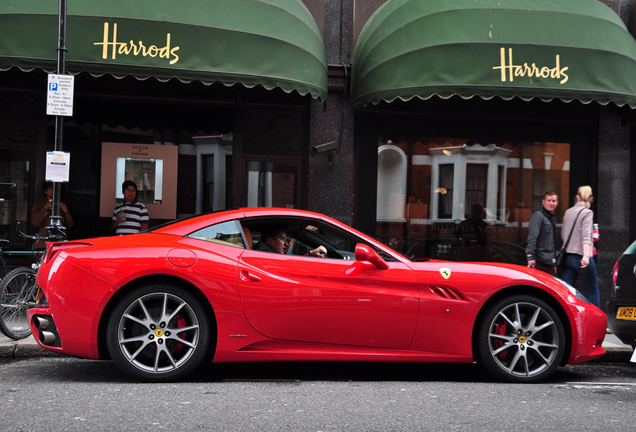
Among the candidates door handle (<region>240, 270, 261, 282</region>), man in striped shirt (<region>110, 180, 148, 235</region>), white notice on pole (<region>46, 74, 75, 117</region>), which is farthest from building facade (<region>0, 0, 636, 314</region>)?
door handle (<region>240, 270, 261, 282</region>)

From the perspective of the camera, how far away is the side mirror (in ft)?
16.2

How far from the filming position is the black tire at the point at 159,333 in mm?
4730

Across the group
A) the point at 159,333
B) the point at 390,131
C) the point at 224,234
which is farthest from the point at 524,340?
the point at 390,131

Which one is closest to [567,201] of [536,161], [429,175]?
[536,161]

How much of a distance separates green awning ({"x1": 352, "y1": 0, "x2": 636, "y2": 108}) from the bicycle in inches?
201

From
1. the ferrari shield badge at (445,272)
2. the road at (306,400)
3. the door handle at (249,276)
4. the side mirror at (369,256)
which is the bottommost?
the road at (306,400)

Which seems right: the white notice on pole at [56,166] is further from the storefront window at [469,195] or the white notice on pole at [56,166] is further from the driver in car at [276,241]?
the storefront window at [469,195]

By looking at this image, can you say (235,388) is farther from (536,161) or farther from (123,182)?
(536,161)

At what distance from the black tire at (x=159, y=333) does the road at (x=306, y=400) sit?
14 cm

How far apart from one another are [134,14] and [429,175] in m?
5.23

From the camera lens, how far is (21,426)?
362 centimetres

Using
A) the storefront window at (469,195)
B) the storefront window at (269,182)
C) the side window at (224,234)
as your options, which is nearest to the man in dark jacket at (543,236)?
the storefront window at (469,195)

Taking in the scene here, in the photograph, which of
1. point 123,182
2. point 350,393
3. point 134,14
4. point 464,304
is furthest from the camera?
point 123,182

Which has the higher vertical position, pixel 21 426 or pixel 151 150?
pixel 151 150
